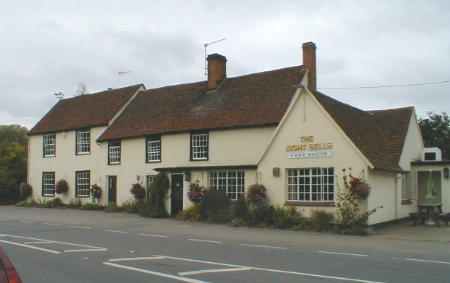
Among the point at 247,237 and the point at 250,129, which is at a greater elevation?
the point at 250,129

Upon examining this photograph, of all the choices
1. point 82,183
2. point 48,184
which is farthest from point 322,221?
point 48,184

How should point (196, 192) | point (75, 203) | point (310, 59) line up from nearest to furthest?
point (196, 192)
point (310, 59)
point (75, 203)

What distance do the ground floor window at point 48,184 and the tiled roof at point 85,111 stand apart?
10.2ft

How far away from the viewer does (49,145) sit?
37.8 metres

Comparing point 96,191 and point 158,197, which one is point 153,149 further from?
point 96,191

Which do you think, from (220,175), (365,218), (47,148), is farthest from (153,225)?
(47,148)

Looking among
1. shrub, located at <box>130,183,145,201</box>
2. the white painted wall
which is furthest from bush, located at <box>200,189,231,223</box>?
shrub, located at <box>130,183,145,201</box>

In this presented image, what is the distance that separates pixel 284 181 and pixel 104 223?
8157 millimetres

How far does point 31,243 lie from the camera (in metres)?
15.1

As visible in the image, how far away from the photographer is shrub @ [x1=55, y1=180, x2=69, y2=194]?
35344 mm

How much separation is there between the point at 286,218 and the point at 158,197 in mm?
8149

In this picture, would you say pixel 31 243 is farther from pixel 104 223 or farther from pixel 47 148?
pixel 47 148

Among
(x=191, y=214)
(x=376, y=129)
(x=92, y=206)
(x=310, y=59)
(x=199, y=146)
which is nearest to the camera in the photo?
(x=191, y=214)

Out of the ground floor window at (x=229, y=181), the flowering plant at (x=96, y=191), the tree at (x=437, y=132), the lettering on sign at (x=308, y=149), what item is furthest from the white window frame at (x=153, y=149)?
the tree at (x=437, y=132)
